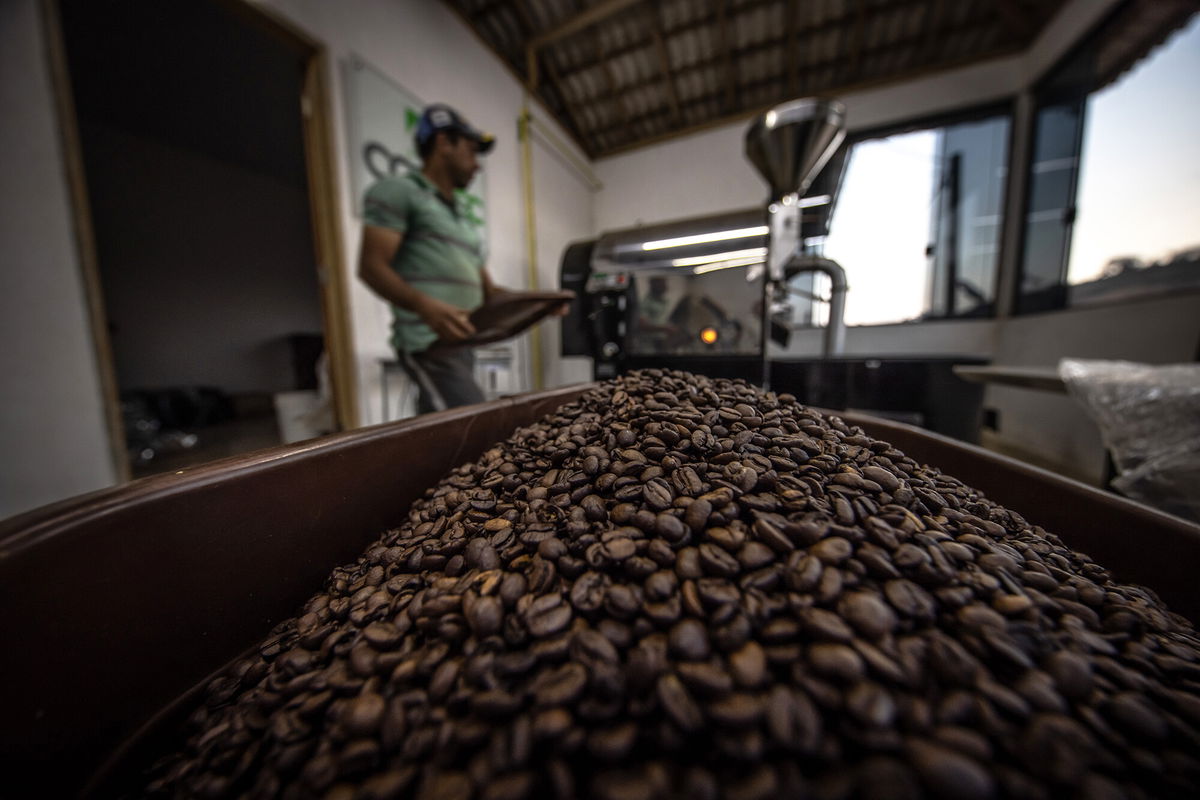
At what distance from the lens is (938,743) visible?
255 millimetres

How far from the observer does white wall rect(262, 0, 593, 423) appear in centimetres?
170

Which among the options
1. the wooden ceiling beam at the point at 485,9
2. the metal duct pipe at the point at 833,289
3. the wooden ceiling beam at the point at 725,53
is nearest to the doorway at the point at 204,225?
the wooden ceiling beam at the point at 485,9

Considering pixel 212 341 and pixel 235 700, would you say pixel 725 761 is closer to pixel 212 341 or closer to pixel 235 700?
pixel 235 700

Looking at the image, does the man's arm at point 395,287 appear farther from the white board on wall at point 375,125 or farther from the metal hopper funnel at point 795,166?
the metal hopper funnel at point 795,166

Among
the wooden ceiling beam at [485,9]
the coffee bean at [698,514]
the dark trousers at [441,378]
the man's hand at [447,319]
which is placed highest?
the wooden ceiling beam at [485,9]

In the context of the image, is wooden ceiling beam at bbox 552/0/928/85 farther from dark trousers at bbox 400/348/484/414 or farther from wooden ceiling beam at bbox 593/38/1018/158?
dark trousers at bbox 400/348/484/414

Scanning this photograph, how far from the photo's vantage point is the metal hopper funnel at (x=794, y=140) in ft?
4.89

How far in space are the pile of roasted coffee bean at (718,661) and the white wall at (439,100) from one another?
1653mm

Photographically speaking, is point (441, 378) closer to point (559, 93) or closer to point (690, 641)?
point (690, 641)

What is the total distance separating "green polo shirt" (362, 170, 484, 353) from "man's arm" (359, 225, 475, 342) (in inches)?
1.5

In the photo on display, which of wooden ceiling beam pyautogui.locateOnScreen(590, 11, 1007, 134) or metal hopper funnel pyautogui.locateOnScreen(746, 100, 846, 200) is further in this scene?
wooden ceiling beam pyautogui.locateOnScreen(590, 11, 1007, 134)

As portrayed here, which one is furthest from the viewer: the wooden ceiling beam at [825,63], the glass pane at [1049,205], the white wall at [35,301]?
the wooden ceiling beam at [825,63]

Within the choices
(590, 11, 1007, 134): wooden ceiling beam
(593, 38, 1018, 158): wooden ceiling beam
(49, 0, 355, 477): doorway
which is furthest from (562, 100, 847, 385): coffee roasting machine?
(593, 38, 1018, 158): wooden ceiling beam

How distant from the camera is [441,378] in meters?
1.43
